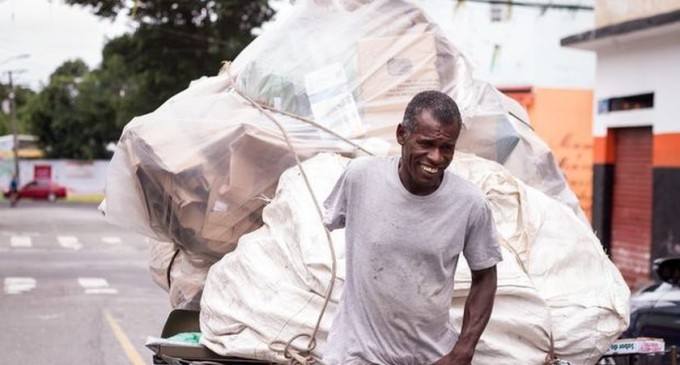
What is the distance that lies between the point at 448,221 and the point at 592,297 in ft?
3.44

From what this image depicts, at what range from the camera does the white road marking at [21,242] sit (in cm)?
2386

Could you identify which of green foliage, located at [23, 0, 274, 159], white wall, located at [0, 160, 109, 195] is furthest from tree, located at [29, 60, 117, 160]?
green foliage, located at [23, 0, 274, 159]

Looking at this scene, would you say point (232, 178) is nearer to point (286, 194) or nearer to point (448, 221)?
point (286, 194)

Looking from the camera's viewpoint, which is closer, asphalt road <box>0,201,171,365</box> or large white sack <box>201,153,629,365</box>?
large white sack <box>201,153,629,365</box>

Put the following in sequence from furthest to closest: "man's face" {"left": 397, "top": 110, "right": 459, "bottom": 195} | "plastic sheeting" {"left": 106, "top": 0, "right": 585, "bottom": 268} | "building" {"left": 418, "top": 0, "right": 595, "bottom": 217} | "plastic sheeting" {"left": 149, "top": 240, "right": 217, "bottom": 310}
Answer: "building" {"left": 418, "top": 0, "right": 595, "bottom": 217}
"plastic sheeting" {"left": 149, "top": 240, "right": 217, "bottom": 310}
"plastic sheeting" {"left": 106, "top": 0, "right": 585, "bottom": 268}
"man's face" {"left": 397, "top": 110, "right": 459, "bottom": 195}

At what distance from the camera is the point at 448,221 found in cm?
351

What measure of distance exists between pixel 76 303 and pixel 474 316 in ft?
35.1

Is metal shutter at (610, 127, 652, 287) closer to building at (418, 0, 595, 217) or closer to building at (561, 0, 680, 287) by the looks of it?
building at (561, 0, 680, 287)

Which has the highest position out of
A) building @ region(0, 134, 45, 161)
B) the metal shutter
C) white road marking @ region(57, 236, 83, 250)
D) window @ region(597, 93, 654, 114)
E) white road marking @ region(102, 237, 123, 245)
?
window @ region(597, 93, 654, 114)

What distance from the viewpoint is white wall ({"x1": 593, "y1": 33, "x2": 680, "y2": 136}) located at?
14.0 m

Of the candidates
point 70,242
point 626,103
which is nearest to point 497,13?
point 70,242

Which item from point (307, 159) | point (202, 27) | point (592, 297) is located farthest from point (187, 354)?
point (202, 27)

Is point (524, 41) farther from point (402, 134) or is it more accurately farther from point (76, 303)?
point (402, 134)

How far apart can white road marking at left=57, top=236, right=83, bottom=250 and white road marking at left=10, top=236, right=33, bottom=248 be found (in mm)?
765
